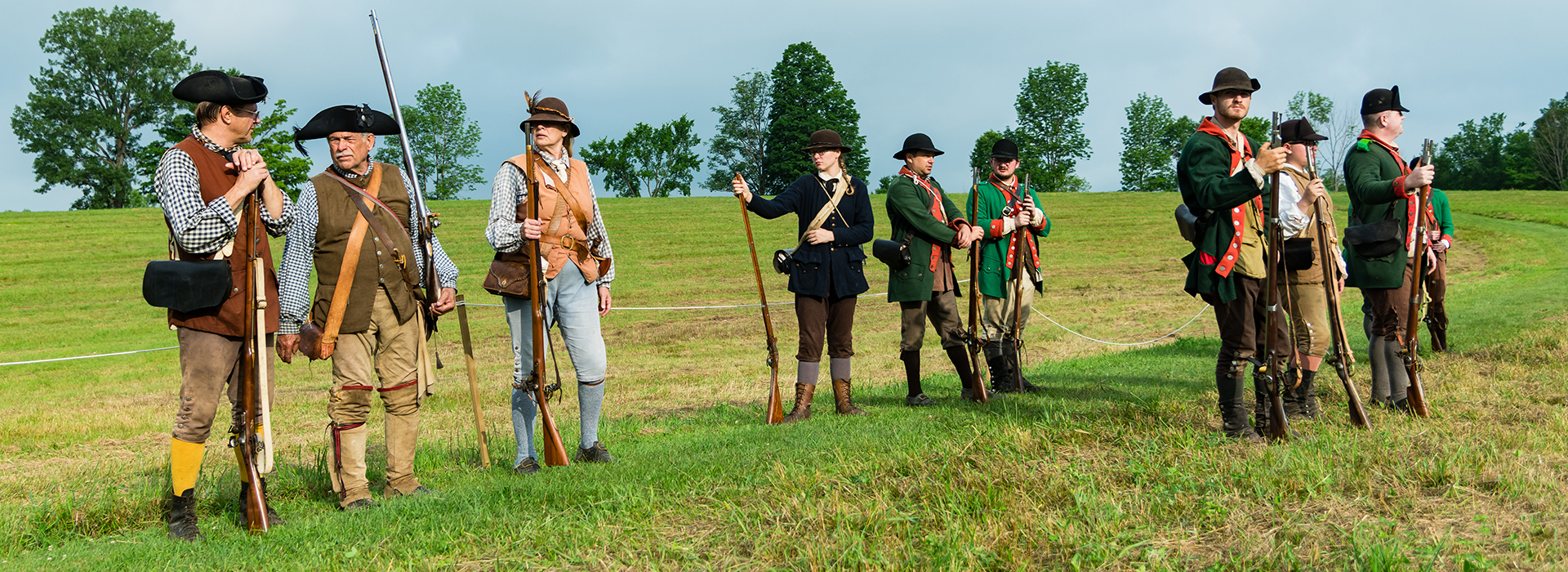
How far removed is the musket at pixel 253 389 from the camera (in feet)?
16.0

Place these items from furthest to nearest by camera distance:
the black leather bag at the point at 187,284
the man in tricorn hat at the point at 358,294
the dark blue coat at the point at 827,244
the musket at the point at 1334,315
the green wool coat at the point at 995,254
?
the green wool coat at the point at 995,254
the dark blue coat at the point at 827,244
the musket at the point at 1334,315
the man in tricorn hat at the point at 358,294
the black leather bag at the point at 187,284

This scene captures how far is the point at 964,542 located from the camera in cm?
396

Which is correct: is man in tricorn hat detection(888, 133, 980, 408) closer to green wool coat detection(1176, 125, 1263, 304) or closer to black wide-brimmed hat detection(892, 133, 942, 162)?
black wide-brimmed hat detection(892, 133, 942, 162)

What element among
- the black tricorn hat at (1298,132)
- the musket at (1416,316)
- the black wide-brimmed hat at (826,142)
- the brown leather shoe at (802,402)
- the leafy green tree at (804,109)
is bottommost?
the brown leather shoe at (802,402)

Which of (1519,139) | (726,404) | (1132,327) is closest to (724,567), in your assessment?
(726,404)

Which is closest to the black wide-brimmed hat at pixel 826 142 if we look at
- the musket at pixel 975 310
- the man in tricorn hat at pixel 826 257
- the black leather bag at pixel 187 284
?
the man in tricorn hat at pixel 826 257

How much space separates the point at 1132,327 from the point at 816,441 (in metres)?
12.8

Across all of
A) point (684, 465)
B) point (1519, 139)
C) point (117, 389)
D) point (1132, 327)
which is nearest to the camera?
point (684, 465)

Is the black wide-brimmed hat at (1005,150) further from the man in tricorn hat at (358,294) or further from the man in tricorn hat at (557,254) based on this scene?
the man in tricorn hat at (358,294)

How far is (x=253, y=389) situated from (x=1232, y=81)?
18.2ft

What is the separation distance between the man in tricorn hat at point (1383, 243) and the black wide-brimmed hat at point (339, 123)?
6.61 meters

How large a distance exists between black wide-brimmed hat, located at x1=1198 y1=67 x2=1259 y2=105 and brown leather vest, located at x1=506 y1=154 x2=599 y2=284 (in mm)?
3970

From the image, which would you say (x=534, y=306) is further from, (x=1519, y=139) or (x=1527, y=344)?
(x=1519, y=139)

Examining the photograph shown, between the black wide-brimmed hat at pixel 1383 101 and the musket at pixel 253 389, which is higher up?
the black wide-brimmed hat at pixel 1383 101
